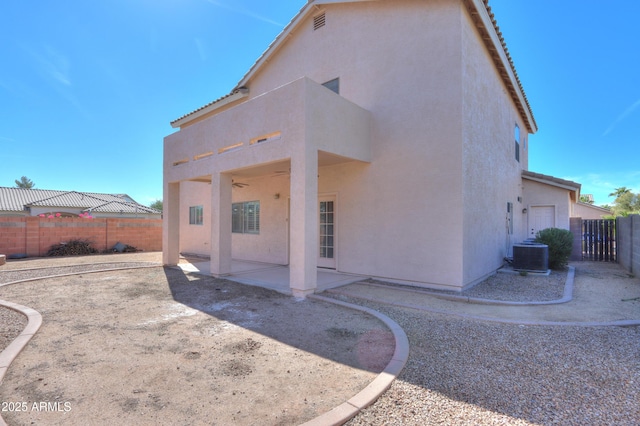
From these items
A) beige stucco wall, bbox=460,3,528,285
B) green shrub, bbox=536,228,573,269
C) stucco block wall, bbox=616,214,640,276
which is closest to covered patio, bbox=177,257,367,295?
beige stucco wall, bbox=460,3,528,285

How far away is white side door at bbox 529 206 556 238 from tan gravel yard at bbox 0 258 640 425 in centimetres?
934

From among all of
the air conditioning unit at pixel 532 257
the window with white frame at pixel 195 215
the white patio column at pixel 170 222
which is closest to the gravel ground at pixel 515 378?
the air conditioning unit at pixel 532 257

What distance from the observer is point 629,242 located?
10312 millimetres

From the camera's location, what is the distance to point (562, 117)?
2339 centimetres

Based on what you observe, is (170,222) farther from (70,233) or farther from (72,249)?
(70,233)

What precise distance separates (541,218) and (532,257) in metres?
6.19

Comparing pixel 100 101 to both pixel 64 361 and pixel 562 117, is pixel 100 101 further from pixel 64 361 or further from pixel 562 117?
pixel 562 117

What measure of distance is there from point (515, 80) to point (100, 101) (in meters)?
21.8

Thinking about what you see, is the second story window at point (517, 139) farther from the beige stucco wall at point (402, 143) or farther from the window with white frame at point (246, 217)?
the window with white frame at point (246, 217)

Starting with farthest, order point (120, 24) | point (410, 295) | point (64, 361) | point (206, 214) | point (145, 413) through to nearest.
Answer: point (206, 214), point (120, 24), point (410, 295), point (64, 361), point (145, 413)

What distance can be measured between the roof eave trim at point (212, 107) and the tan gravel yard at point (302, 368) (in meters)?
9.72

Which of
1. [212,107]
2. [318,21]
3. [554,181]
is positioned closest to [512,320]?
[318,21]

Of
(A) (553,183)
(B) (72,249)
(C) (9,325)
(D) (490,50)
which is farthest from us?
(B) (72,249)

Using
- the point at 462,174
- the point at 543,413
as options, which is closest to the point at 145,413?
the point at 543,413
